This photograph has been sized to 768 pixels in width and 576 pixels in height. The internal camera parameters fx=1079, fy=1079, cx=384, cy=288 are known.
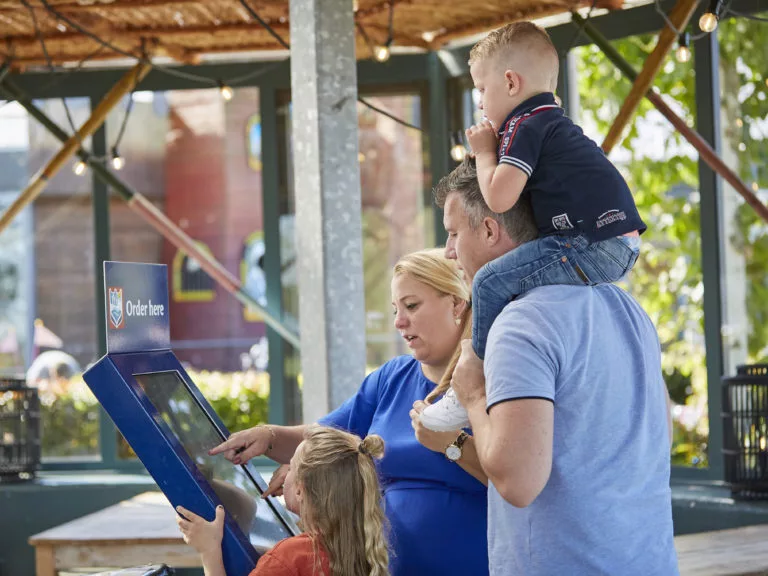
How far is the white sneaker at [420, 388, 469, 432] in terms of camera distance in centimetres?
174

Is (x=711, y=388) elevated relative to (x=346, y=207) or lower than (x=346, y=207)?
lower

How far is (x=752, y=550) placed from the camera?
3701 mm

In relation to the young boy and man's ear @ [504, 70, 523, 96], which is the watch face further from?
man's ear @ [504, 70, 523, 96]

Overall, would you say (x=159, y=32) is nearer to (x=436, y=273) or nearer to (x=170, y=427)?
(x=436, y=273)

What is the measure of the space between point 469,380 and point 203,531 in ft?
1.99

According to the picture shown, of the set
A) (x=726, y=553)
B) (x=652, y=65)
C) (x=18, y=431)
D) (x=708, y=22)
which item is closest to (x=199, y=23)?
(x=652, y=65)

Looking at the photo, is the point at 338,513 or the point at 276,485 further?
the point at 276,485

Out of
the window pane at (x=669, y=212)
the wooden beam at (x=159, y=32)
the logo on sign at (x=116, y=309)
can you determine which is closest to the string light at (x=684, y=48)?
the window pane at (x=669, y=212)

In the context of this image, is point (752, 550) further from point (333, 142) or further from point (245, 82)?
point (245, 82)

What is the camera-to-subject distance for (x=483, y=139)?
1.92 m

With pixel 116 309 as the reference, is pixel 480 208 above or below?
above

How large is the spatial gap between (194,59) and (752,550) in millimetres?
4604

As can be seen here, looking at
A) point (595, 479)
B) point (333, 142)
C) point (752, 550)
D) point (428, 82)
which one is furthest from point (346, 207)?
point (428, 82)

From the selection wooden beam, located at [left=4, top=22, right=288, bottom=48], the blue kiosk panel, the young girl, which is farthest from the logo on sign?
wooden beam, located at [left=4, top=22, right=288, bottom=48]
